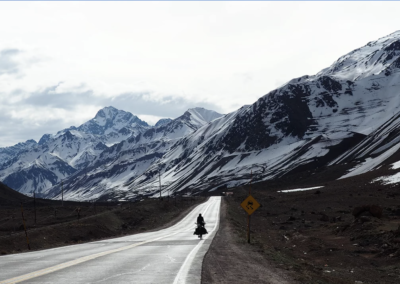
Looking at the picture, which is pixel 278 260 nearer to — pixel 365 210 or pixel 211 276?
pixel 211 276

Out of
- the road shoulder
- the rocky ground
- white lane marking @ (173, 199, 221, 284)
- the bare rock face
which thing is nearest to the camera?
white lane marking @ (173, 199, 221, 284)

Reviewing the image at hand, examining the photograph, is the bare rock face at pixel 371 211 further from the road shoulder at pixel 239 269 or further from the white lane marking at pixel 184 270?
the white lane marking at pixel 184 270

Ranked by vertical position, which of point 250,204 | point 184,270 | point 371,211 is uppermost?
point 250,204

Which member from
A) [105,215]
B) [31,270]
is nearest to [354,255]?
[31,270]

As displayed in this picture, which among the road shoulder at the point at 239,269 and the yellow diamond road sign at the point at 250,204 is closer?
the road shoulder at the point at 239,269

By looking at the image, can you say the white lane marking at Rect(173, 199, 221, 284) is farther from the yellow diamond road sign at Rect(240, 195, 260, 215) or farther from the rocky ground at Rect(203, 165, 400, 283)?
the yellow diamond road sign at Rect(240, 195, 260, 215)

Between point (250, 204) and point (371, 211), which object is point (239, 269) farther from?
point (371, 211)

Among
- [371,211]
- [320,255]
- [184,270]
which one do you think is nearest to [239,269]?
[184,270]

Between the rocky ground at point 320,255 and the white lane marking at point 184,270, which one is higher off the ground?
the white lane marking at point 184,270

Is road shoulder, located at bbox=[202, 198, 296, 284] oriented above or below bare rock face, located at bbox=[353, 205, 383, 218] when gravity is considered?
above

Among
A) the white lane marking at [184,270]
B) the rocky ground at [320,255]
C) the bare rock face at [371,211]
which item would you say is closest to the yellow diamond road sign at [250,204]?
the rocky ground at [320,255]

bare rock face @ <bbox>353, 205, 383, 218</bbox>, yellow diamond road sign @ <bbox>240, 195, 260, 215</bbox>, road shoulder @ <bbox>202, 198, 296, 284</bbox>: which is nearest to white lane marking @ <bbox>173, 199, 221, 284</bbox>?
→ road shoulder @ <bbox>202, 198, 296, 284</bbox>

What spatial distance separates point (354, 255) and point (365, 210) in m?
13.9

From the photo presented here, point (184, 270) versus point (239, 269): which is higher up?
point (184, 270)
